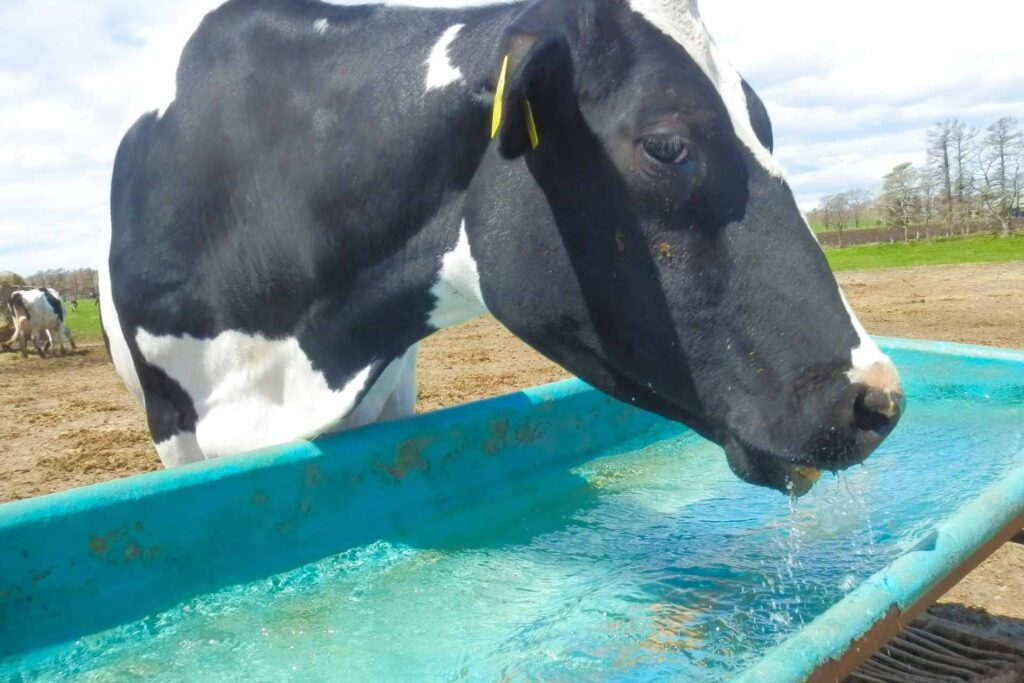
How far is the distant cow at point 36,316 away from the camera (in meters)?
15.1

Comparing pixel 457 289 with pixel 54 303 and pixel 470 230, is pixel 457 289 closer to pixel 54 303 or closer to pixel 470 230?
pixel 470 230

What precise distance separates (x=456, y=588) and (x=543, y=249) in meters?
1.25

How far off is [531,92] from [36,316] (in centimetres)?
1621

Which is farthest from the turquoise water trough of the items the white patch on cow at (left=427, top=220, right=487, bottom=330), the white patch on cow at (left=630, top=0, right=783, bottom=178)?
the white patch on cow at (left=630, top=0, right=783, bottom=178)

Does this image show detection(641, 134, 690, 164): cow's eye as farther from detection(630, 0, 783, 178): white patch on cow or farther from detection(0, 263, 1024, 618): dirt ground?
detection(0, 263, 1024, 618): dirt ground

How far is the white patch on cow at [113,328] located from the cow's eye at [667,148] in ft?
5.43

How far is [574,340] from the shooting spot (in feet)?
6.10

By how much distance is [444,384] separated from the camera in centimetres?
884

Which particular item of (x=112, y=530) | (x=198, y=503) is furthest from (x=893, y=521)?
(x=112, y=530)

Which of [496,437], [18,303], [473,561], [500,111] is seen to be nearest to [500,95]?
[500,111]

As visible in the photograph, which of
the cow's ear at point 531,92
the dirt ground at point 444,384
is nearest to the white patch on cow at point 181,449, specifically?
the cow's ear at point 531,92

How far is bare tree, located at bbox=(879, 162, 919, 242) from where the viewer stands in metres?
40.2

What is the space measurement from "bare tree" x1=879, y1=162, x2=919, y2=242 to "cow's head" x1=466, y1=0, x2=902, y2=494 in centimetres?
4155

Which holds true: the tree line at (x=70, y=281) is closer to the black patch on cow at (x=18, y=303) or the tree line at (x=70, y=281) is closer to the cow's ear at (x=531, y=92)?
the black patch on cow at (x=18, y=303)
